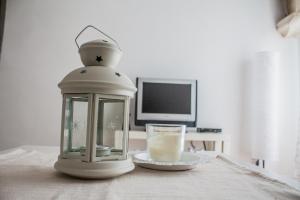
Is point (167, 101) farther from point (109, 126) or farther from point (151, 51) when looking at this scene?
point (109, 126)

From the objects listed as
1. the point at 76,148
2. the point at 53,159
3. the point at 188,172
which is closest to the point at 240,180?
the point at 188,172

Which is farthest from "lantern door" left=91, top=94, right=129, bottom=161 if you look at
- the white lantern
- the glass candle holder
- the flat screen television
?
the flat screen television

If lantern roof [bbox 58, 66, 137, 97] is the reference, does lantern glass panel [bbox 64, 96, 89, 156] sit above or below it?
below

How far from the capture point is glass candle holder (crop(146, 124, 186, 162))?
62 cm

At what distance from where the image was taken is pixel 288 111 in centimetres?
235

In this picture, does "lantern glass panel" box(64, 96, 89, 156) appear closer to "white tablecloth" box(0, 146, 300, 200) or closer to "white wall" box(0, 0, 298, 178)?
"white tablecloth" box(0, 146, 300, 200)

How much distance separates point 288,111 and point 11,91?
2.49 metres

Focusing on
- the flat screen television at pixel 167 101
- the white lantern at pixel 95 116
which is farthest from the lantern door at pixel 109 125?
the flat screen television at pixel 167 101

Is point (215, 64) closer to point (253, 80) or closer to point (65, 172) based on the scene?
point (253, 80)

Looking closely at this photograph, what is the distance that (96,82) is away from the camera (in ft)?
1.58

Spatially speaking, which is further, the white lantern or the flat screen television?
the flat screen television

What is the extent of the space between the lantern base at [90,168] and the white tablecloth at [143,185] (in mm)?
12

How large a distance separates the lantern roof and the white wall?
1737 millimetres

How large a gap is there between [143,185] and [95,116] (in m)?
0.16
